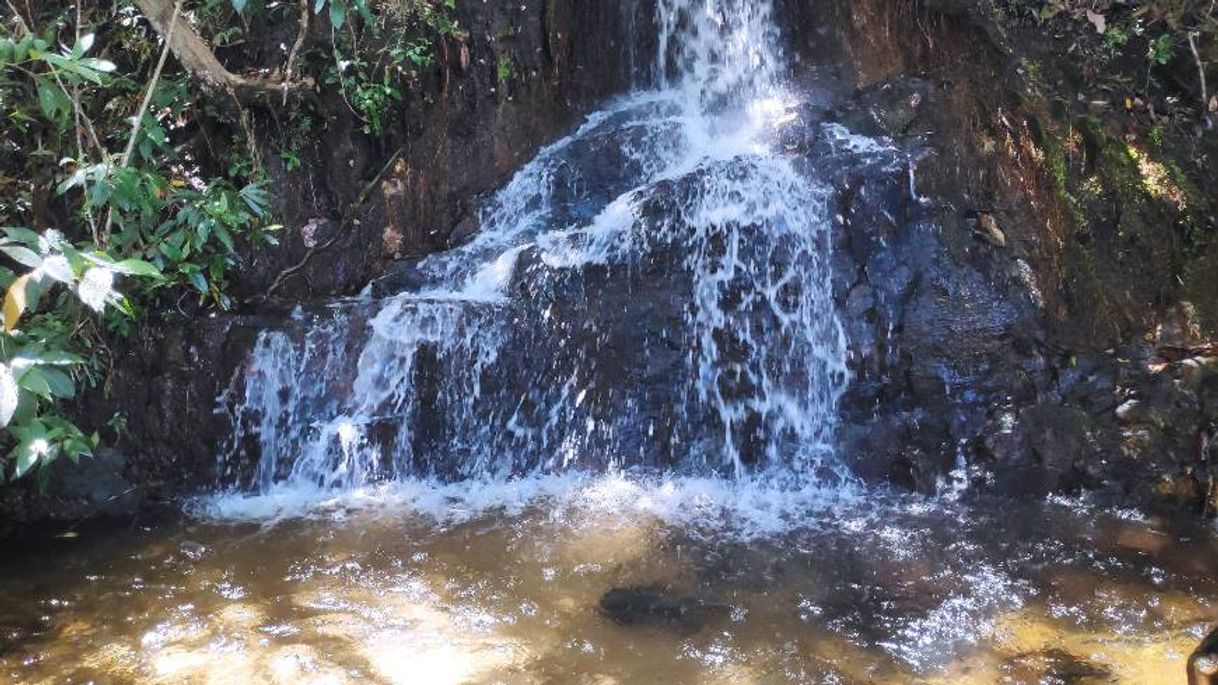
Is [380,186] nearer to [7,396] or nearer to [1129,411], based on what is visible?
[7,396]

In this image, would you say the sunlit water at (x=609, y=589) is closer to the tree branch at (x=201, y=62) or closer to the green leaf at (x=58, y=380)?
the green leaf at (x=58, y=380)

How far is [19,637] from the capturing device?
12.0 ft

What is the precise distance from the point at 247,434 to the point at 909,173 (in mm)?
4414

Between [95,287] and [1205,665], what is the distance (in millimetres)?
3679

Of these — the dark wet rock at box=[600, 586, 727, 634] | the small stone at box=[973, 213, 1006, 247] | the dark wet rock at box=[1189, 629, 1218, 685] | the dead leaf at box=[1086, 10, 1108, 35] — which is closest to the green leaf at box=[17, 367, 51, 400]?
the dark wet rock at box=[600, 586, 727, 634]

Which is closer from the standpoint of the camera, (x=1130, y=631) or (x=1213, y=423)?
(x=1130, y=631)

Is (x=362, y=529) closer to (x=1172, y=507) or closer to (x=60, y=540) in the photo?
(x=60, y=540)

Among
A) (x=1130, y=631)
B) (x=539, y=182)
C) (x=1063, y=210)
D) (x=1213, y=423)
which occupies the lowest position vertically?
(x=1130, y=631)

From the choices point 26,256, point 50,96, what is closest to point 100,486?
point 50,96

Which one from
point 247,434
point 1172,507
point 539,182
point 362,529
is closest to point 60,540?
point 247,434

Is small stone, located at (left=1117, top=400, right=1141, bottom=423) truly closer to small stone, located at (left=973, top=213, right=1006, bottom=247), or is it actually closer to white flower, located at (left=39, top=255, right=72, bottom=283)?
small stone, located at (left=973, top=213, right=1006, bottom=247)

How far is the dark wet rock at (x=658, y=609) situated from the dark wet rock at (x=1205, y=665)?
5.58ft

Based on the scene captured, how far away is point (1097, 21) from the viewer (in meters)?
6.41

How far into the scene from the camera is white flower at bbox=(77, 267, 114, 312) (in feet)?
8.95
